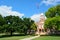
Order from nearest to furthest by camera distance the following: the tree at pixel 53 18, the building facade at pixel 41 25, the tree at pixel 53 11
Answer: the tree at pixel 53 18, the tree at pixel 53 11, the building facade at pixel 41 25

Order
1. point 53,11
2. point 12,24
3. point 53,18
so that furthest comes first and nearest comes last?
point 12,24 < point 53,11 < point 53,18

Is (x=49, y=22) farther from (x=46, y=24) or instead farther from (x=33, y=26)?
(x=33, y=26)

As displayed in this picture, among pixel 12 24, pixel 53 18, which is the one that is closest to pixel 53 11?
pixel 53 18

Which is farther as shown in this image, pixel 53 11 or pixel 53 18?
pixel 53 11

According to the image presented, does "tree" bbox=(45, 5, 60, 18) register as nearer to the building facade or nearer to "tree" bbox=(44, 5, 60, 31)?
"tree" bbox=(44, 5, 60, 31)

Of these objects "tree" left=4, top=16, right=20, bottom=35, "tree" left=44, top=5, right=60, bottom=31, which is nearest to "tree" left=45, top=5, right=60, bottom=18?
"tree" left=44, top=5, right=60, bottom=31

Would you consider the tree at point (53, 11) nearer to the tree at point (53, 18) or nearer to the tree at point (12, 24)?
the tree at point (53, 18)

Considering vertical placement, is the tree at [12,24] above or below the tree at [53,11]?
below

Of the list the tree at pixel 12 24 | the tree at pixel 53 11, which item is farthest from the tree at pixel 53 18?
the tree at pixel 12 24

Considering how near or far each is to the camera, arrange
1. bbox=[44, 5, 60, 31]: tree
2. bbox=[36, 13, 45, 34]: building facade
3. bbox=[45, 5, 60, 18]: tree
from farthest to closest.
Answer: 1. bbox=[36, 13, 45, 34]: building facade
2. bbox=[45, 5, 60, 18]: tree
3. bbox=[44, 5, 60, 31]: tree

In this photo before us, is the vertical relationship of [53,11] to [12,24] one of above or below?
above

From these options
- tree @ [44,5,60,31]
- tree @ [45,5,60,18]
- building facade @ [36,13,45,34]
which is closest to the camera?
tree @ [44,5,60,31]

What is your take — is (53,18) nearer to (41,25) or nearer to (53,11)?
(53,11)

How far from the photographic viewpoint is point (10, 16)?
73.8 meters
